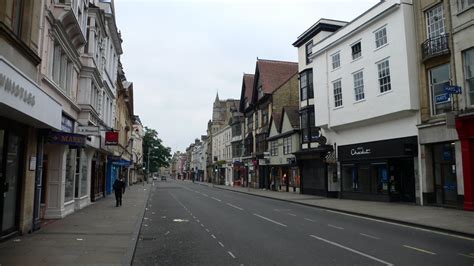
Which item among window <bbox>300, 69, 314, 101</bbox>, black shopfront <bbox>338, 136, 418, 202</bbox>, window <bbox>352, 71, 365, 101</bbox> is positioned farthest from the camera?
window <bbox>300, 69, 314, 101</bbox>

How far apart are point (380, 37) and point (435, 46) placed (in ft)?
15.7

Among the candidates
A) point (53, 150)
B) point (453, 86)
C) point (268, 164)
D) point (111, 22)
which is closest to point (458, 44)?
point (453, 86)

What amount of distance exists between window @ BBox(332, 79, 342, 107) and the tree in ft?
Answer: 225

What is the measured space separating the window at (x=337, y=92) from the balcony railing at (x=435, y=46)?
825cm

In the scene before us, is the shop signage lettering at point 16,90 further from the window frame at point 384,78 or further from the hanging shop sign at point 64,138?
the window frame at point 384,78

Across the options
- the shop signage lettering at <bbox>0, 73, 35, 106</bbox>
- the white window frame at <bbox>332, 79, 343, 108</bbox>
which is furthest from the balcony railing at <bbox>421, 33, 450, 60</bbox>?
the shop signage lettering at <bbox>0, 73, 35, 106</bbox>

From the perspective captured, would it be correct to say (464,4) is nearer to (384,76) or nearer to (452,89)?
(452,89)

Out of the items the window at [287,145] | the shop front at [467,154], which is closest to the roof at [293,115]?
the window at [287,145]

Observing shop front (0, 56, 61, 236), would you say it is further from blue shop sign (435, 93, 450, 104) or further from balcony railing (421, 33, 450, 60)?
balcony railing (421, 33, 450, 60)

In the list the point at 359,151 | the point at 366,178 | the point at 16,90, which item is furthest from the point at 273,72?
the point at 16,90

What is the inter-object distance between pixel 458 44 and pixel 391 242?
12.5 metres

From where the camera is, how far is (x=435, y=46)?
20.8 metres

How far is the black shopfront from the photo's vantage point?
23422 millimetres

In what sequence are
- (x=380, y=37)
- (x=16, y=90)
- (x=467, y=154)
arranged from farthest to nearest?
(x=380, y=37) < (x=467, y=154) < (x=16, y=90)
